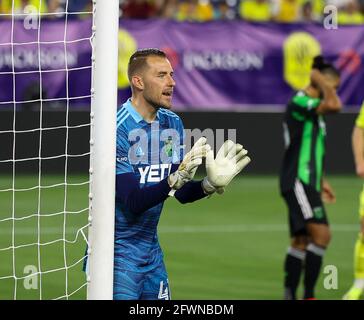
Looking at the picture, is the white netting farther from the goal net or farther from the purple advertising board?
the purple advertising board

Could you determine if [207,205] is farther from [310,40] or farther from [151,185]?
[151,185]

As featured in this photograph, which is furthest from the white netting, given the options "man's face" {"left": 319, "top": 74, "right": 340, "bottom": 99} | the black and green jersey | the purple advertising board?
"man's face" {"left": 319, "top": 74, "right": 340, "bottom": 99}

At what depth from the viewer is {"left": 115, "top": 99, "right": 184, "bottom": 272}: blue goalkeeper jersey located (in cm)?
643

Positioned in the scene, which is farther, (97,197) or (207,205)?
(207,205)

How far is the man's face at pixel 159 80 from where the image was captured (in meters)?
6.44

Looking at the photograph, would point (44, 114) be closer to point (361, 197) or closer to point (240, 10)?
point (240, 10)

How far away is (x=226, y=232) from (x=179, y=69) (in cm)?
534

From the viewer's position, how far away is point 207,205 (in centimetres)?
1648

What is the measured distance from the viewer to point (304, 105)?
10.2 metres

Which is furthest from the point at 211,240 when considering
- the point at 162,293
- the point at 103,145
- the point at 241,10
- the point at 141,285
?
the point at 241,10

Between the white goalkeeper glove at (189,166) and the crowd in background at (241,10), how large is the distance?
14276 mm

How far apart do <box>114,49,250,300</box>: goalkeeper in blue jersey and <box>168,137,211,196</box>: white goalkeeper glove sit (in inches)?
6.6

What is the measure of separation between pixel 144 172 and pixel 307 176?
3992 mm
